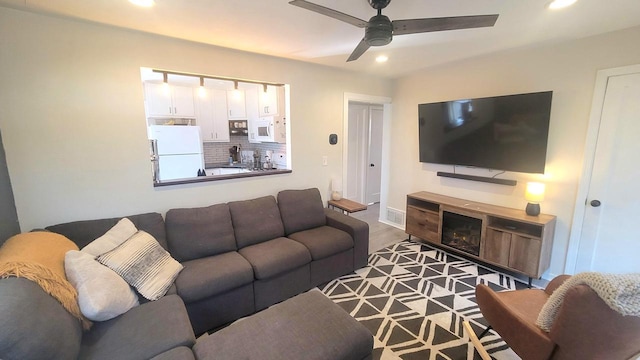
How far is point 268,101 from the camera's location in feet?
14.1

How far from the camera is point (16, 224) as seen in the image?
6.47 feet

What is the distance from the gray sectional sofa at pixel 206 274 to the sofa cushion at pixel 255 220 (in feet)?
0.03

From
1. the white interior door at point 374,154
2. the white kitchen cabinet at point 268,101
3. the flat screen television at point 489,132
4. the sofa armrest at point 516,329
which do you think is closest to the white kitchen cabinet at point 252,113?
the white kitchen cabinet at point 268,101

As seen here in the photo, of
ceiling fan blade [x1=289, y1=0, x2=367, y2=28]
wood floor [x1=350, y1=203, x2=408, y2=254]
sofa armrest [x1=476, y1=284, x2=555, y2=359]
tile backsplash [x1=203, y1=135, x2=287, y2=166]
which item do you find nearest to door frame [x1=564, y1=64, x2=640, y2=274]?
sofa armrest [x1=476, y1=284, x2=555, y2=359]

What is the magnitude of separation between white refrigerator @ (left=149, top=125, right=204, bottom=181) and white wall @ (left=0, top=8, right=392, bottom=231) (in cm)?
181

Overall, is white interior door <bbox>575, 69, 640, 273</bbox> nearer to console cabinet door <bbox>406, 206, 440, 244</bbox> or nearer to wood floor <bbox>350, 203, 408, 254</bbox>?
console cabinet door <bbox>406, 206, 440, 244</bbox>

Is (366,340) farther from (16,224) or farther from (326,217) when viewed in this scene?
(16,224)

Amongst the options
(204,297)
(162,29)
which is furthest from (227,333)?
(162,29)

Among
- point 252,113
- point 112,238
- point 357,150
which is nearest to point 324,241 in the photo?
point 112,238

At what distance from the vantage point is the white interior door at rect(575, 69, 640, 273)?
2279 mm

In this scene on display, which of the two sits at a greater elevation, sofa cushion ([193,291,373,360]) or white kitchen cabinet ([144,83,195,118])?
white kitchen cabinet ([144,83,195,118])

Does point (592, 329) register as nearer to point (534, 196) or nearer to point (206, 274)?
point (534, 196)

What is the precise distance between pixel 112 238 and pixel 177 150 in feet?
8.76

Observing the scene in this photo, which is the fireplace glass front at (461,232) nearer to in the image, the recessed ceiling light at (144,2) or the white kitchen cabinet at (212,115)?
the recessed ceiling light at (144,2)
